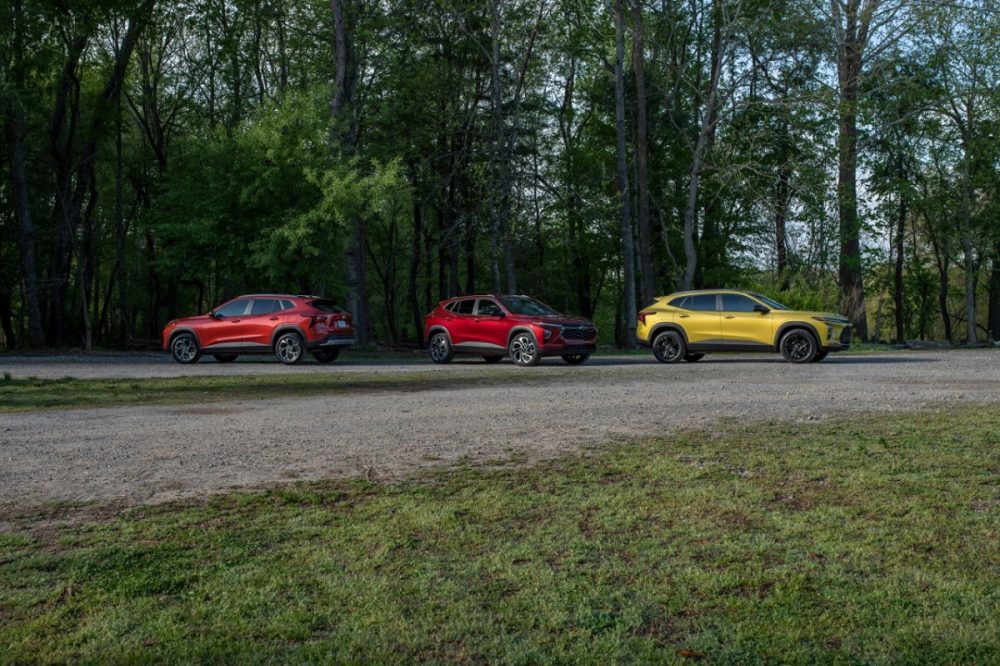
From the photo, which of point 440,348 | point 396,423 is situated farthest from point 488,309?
point 396,423

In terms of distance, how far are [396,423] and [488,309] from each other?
1268 centimetres

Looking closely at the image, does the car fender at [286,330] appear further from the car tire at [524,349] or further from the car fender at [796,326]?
the car fender at [796,326]

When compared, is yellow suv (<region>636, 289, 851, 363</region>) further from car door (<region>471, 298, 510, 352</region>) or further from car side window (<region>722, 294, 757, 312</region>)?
car door (<region>471, 298, 510, 352</region>)

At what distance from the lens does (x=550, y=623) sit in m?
4.39

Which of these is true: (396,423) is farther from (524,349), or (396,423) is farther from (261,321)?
(261,321)

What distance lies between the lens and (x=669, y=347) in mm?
23375

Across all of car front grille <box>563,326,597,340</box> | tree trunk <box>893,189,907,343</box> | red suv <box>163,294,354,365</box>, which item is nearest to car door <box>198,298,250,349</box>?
red suv <box>163,294,354,365</box>

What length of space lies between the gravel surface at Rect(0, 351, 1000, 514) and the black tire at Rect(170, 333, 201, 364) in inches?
383

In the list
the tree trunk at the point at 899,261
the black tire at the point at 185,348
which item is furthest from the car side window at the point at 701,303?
the tree trunk at the point at 899,261

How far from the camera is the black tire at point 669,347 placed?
23.1 m

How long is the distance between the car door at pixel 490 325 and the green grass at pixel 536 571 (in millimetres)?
15447

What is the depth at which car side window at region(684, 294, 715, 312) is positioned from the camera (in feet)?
74.4

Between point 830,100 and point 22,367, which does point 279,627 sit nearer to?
point 22,367

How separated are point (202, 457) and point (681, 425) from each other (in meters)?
5.07
